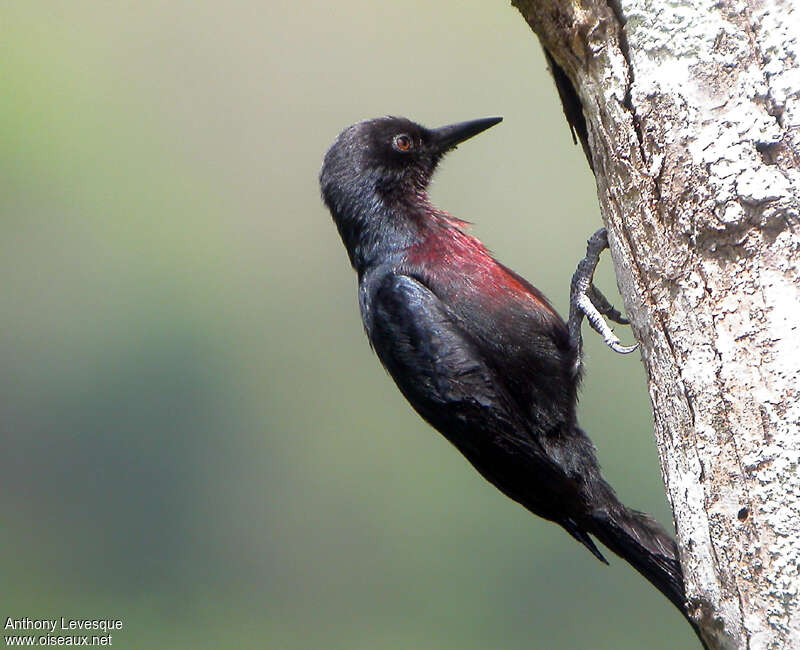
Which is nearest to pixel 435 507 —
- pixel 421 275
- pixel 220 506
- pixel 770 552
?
pixel 220 506

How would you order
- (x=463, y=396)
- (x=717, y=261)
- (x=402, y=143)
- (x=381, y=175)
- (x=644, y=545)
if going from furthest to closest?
(x=402, y=143) → (x=381, y=175) → (x=463, y=396) → (x=644, y=545) → (x=717, y=261)

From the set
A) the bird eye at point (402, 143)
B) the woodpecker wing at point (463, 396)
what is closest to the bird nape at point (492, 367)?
the woodpecker wing at point (463, 396)

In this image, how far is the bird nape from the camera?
2.41m

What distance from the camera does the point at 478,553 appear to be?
4648mm

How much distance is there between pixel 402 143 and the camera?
2973 millimetres

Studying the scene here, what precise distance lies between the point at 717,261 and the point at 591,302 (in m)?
0.93

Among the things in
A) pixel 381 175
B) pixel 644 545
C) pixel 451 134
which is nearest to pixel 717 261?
pixel 644 545

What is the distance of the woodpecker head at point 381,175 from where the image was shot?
2779 millimetres

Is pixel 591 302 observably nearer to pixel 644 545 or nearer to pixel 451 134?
pixel 644 545

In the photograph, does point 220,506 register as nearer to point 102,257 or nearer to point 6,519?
point 6,519

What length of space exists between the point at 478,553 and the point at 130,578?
1.75 m

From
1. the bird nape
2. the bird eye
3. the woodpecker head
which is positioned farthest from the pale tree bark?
the bird eye

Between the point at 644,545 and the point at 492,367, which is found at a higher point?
the point at 492,367

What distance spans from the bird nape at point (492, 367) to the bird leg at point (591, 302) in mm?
10
